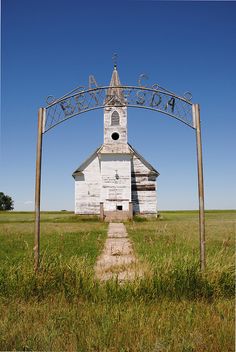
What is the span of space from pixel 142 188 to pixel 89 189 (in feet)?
17.4

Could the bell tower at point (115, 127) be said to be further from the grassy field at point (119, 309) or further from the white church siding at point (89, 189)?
the grassy field at point (119, 309)

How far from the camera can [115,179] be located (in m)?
31.9

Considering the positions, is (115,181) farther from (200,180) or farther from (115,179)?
(200,180)

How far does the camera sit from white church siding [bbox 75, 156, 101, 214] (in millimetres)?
33906

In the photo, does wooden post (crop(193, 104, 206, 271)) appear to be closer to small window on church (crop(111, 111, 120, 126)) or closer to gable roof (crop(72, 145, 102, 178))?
small window on church (crop(111, 111, 120, 126))

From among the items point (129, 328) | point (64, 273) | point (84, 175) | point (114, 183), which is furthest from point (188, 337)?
point (84, 175)

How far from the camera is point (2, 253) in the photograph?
10.2 m

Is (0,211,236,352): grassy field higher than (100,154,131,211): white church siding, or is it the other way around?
(100,154,131,211): white church siding

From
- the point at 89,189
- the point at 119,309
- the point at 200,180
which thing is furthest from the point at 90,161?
the point at 119,309

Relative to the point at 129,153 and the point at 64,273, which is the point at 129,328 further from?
the point at 129,153

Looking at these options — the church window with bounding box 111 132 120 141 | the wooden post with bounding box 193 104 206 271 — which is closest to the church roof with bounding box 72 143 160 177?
the church window with bounding box 111 132 120 141

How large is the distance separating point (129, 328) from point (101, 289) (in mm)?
1237

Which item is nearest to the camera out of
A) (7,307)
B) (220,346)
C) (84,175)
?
(220,346)

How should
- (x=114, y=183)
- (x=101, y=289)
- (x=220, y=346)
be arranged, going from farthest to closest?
(x=114, y=183), (x=101, y=289), (x=220, y=346)
